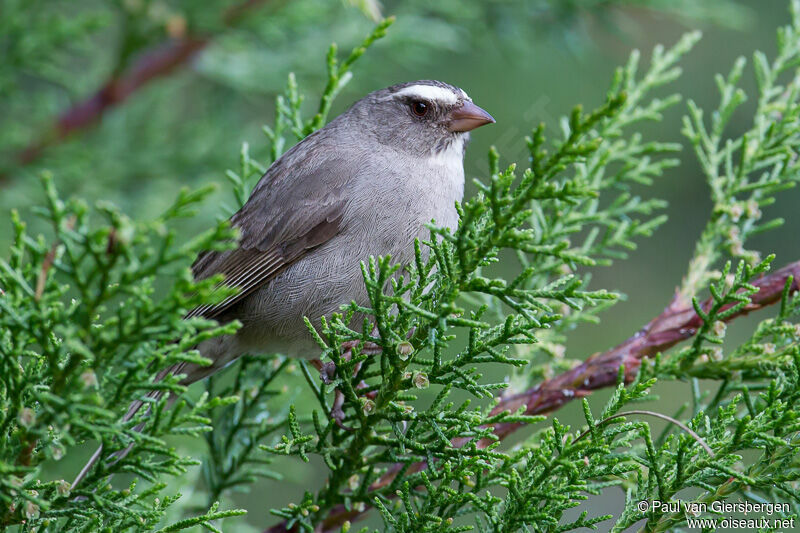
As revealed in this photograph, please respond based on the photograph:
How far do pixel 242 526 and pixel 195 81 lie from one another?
4.35 m

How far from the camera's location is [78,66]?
741 cm

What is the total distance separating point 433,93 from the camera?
153 inches

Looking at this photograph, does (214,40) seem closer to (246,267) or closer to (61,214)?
(246,267)

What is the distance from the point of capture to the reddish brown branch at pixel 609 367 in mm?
2822

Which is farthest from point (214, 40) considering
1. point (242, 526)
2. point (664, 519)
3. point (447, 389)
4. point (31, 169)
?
point (664, 519)

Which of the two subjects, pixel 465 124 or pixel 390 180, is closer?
pixel 390 180

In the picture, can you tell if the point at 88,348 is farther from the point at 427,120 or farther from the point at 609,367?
the point at 427,120

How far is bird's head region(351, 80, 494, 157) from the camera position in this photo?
12.6 feet

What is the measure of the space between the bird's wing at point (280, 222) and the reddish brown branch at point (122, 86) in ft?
4.34

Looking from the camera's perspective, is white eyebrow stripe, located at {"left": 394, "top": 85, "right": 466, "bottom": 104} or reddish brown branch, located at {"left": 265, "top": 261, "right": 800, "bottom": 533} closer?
reddish brown branch, located at {"left": 265, "top": 261, "right": 800, "bottom": 533}

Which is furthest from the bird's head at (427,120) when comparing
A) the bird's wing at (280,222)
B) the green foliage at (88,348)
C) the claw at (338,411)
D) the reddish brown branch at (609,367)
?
the green foliage at (88,348)

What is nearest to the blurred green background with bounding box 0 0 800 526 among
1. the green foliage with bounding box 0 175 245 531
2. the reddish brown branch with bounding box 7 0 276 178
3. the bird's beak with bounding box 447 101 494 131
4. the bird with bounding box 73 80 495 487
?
the reddish brown branch with bounding box 7 0 276 178

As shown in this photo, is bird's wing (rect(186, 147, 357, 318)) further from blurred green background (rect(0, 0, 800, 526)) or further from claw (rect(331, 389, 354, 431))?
claw (rect(331, 389, 354, 431))

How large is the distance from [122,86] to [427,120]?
1855 millimetres
